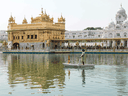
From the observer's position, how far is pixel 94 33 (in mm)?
152000

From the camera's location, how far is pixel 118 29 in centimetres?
12888

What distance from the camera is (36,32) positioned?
79750 millimetres

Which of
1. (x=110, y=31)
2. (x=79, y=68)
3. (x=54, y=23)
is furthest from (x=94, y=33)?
(x=79, y=68)

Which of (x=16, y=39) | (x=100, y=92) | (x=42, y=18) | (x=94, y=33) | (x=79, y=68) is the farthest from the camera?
(x=94, y=33)

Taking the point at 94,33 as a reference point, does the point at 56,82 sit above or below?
below

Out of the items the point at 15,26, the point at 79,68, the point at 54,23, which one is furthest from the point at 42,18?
the point at 79,68

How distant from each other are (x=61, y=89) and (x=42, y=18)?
6444 centimetres

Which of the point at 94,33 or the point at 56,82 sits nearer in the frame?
the point at 56,82

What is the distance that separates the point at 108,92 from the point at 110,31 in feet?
387

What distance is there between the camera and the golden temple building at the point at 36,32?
78438 mm

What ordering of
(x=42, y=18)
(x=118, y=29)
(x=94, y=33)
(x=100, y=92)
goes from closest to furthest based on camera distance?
(x=100, y=92)
(x=42, y=18)
(x=118, y=29)
(x=94, y=33)

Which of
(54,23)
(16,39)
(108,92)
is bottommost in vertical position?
(108,92)

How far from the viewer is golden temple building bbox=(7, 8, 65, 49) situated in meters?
78.4

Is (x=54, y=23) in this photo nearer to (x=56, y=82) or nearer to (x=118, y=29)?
(x=118, y=29)
